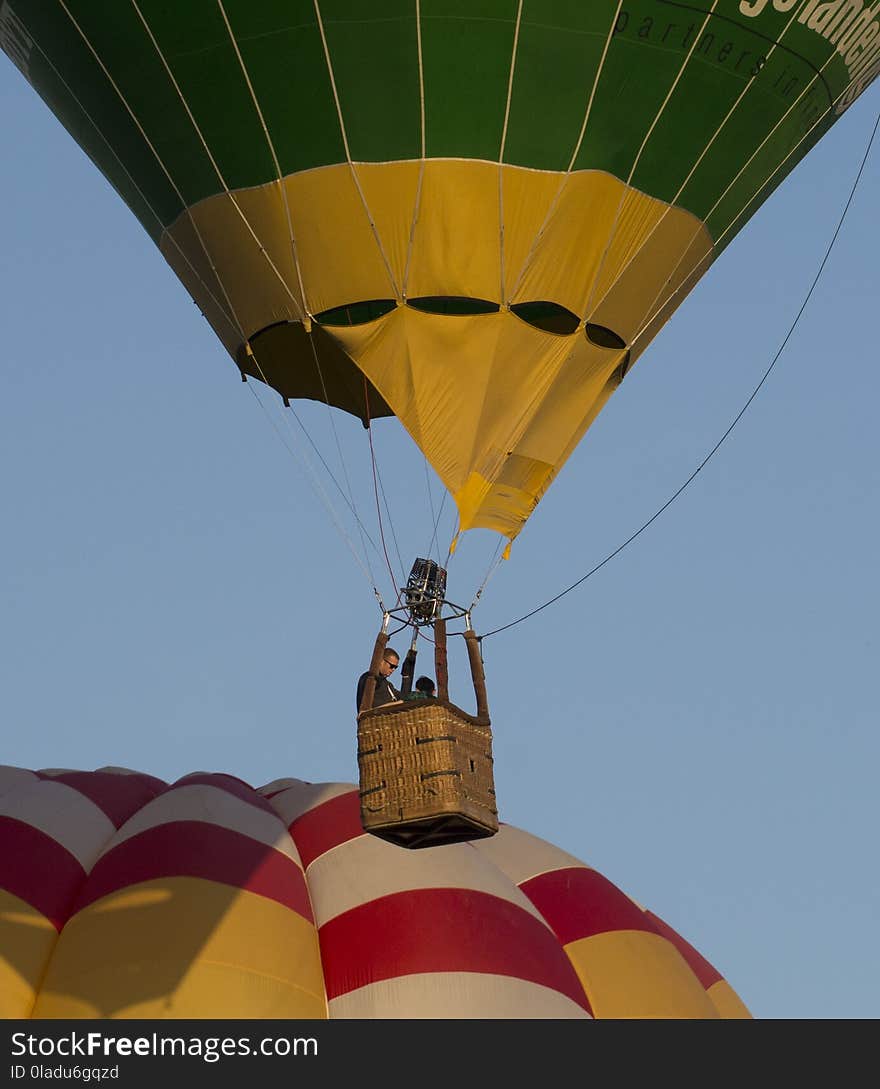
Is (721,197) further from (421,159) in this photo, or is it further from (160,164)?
(160,164)

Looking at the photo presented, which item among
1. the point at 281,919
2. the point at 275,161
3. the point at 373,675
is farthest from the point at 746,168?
the point at 281,919

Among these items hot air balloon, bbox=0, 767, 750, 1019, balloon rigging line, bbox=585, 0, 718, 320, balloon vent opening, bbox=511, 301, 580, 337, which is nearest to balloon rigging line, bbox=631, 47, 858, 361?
balloon vent opening, bbox=511, 301, 580, 337

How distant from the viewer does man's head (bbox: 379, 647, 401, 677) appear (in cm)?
1302

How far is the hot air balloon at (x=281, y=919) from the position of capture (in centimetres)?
1408

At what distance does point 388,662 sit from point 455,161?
2577 mm

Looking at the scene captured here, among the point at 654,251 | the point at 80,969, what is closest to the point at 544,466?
the point at 654,251

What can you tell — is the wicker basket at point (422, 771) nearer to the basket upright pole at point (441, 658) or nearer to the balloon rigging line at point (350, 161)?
the basket upright pole at point (441, 658)

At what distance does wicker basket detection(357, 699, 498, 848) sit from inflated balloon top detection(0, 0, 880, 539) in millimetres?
1679

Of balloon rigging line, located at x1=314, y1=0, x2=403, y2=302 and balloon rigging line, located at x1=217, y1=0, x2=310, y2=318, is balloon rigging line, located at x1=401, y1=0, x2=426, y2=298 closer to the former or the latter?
balloon rigging line, located at x1=314, y1=0, x2=403, y2=302

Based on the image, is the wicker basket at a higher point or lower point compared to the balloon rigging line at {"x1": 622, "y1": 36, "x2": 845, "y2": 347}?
lower

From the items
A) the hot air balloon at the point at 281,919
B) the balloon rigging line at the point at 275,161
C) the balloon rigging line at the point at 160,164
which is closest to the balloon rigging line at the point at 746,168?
the balloon rigging line at the point at 275,161

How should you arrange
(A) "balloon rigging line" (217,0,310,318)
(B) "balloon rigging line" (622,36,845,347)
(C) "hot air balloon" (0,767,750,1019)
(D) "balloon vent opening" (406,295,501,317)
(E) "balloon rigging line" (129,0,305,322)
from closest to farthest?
1. (A) "balloon rigging line" (217,0,310,318)
2. (E) "balloon rigging line" (129,0,305,322)
3. (D) "balloon vent opening" (406,295,501,317)
4. (C) "hot air balloon" (0,767,750,1019)
5. (B) "balloon rigging line" (622,36,845,347)

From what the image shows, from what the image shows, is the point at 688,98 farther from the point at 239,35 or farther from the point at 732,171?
the point at 239,35

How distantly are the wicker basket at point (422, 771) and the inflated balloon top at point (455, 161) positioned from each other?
1679 millimetres
